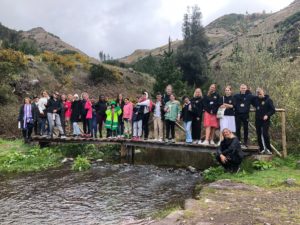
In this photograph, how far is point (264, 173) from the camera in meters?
11.1

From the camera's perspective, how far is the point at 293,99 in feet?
47.5

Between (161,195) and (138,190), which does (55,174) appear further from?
(161,195)

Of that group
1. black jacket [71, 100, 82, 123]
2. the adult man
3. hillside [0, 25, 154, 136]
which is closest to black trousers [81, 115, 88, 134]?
black jacket [71, 100, 82, 123]

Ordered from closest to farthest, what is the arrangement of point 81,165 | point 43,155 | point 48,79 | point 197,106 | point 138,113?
point 197,106
point 81,165
point 138,113
point 43,155
point 48,79

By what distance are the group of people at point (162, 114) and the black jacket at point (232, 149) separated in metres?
0.12

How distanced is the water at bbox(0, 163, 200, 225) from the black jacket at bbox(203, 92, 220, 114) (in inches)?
83.8

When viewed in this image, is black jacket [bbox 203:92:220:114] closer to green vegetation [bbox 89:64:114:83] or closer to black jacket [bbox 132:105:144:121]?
black jacket [bbox 132:105:144:121]

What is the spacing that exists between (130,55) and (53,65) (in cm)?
13260

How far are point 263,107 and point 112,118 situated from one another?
254 inches

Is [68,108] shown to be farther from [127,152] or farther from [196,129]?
[196,129]

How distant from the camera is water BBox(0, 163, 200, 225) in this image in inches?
339

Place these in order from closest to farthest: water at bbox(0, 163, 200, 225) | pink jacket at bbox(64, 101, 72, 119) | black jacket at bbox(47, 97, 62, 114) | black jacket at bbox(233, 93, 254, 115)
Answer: water at bbox(0, 163, 200, 225) < black jacket at bbox(233, 93, 254, 115) < black jacket at bbox(47, 97, 62, 114) < pink jacket at bbox(64, 101, 72, 119)

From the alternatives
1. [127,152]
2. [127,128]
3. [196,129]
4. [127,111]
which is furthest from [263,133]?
[127,152]

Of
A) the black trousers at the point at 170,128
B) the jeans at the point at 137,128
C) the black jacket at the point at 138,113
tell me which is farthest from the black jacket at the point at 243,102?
the jeans at the point at 137,128
